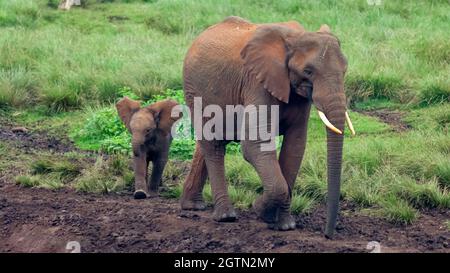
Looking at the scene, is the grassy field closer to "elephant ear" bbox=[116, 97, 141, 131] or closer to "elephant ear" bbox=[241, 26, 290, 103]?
"elephant ear" bbox=[116, 97, 141, 131]

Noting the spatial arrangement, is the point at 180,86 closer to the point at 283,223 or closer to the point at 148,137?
the point at 148,137

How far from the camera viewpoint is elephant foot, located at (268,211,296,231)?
9180 millimetres

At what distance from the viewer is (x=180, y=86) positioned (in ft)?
47.6

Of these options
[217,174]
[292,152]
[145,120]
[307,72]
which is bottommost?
[217,174]

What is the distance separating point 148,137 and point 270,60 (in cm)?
237

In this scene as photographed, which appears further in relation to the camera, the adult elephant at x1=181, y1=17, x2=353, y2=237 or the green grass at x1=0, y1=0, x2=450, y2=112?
the green grass at x1=0, y1=0, x2=450, y2=112

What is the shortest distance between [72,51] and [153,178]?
5.53 m

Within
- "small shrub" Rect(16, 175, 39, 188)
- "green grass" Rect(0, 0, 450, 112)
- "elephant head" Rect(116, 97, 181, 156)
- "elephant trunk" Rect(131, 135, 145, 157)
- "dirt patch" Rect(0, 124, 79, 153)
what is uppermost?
"elephant head" Rect(116, 97, 181, 156)

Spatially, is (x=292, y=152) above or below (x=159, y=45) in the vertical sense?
above

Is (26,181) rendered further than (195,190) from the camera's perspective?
Yes

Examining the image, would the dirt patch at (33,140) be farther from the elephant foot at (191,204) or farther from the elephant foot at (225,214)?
the elephant foot at (225,214)

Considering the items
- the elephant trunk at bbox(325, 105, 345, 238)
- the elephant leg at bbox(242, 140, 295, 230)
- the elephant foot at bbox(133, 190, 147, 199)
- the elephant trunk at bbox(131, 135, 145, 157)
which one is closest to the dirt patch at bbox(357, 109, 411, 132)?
the elephant trunk at bbox(131, 135, 145, 157)

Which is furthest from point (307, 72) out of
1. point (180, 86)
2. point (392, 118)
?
point (180, 86)

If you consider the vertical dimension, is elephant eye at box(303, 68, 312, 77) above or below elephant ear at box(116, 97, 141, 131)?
above
